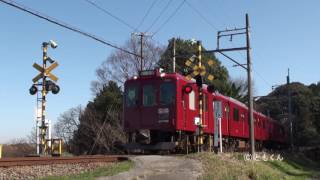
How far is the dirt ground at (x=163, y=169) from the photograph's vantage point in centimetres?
1323

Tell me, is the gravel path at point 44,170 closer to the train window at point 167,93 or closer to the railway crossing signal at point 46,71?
the train window at point 167,93

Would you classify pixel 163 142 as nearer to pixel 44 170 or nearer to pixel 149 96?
pixel 149 96

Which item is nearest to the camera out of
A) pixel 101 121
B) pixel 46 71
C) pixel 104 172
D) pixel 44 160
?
pixel 104 172

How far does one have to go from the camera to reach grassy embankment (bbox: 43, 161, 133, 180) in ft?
39.0

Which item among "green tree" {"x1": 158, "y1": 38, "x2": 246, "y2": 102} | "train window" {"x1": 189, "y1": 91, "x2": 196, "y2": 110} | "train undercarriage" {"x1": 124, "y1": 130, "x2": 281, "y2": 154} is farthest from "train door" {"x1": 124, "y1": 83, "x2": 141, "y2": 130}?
"green tree" {"x1": 158, "y1": 38, "x2": 246, "y2": 102}

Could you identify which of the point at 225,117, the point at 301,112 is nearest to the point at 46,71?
the point at 225,117

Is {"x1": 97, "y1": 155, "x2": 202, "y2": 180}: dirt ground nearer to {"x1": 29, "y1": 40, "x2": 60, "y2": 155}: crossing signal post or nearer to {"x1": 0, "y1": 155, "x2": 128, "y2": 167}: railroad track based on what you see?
{"x1": 0, "y1": 155, "x2": 128, "y2": 167}: railroad track

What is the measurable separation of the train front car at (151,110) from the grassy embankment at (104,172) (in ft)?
17.9

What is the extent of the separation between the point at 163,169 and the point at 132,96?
7.01 metres

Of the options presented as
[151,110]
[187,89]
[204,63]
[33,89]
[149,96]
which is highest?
[204,63]

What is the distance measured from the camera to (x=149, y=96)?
20.7 meters

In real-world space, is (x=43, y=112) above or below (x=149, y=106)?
below

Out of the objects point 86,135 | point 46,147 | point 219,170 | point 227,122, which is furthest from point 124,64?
point 219,170

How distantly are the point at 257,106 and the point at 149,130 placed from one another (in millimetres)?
54921
